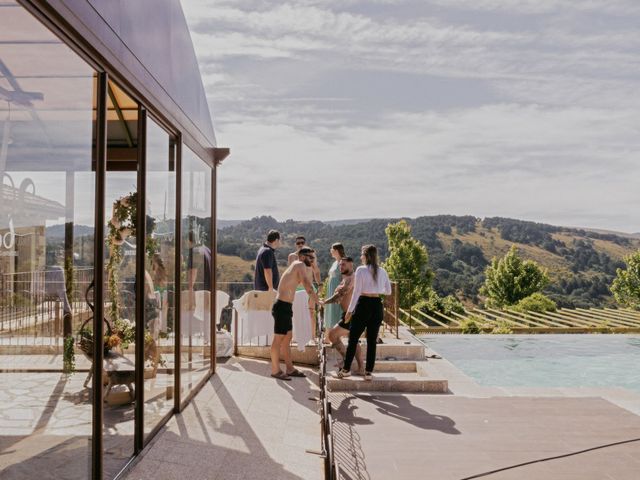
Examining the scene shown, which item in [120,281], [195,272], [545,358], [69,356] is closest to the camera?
[69,356]

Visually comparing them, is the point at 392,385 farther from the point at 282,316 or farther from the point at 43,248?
the point at 43,248

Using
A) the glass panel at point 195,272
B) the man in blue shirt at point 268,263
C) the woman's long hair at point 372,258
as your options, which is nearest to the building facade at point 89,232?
the glass panel at point 195,272

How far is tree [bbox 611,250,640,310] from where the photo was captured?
110 ft

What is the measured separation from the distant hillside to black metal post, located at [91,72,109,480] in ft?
122

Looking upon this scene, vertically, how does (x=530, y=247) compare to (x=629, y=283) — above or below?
above

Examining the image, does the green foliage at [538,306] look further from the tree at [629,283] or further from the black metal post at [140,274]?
the black metal post at [140,274]

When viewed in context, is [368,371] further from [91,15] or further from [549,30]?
[549,30]

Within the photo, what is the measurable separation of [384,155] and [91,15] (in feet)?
169

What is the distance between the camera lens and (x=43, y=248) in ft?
9.19

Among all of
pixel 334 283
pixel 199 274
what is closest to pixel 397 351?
pixel 334 283

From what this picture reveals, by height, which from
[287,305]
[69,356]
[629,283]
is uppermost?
[69,356]

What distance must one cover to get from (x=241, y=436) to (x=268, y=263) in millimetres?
3748

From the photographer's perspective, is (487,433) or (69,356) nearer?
(69,356)

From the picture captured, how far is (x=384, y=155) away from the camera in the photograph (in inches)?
2133
